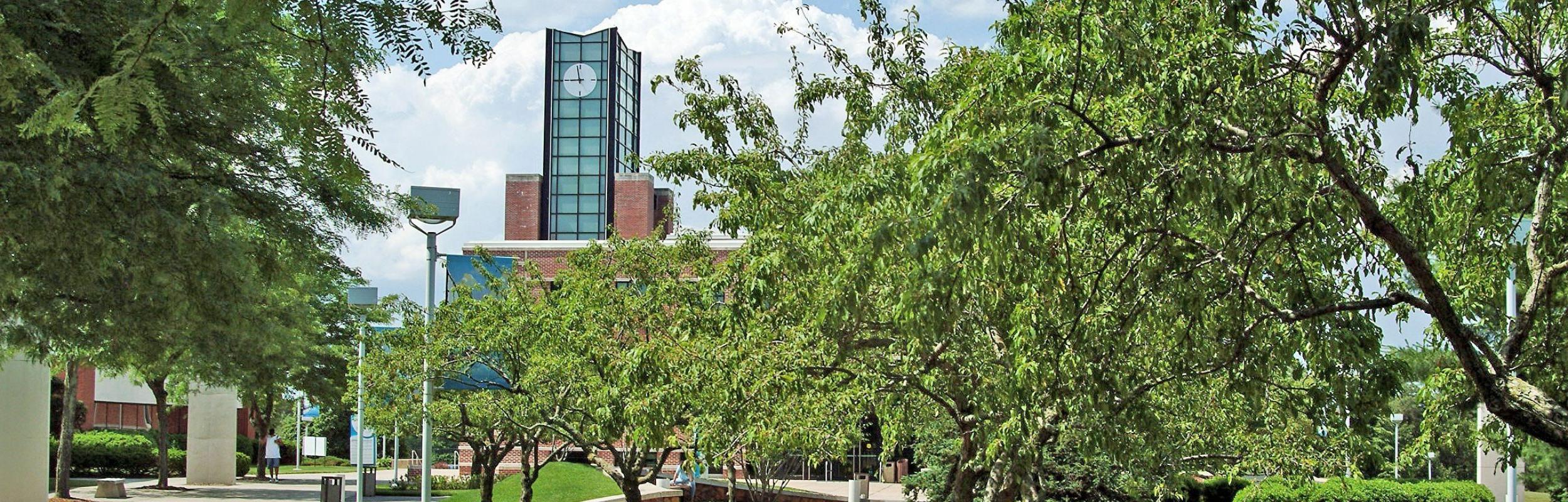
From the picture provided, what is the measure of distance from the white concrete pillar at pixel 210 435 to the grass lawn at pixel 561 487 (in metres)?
11.8

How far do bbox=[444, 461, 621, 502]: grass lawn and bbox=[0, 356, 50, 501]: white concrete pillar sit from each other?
7635 mm

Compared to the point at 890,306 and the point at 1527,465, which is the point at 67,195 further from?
the point at 1527,465

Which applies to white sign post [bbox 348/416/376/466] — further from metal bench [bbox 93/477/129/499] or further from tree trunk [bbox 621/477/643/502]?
tree trunk [bbox 621/477/643/502]

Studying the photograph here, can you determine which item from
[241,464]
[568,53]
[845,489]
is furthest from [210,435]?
[568,53]

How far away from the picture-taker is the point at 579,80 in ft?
266

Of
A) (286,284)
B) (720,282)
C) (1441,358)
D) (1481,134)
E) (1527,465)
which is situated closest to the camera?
(1481,134)

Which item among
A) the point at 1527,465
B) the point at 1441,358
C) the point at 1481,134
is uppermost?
the point at 1481,134

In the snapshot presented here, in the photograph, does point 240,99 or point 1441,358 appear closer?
point 1441,358

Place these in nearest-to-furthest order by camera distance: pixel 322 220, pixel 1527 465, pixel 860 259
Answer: pixel 860 259 < pixel 322 220 < pixel 1527 465

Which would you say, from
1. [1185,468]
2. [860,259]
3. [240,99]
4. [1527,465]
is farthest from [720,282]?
[1527,465]

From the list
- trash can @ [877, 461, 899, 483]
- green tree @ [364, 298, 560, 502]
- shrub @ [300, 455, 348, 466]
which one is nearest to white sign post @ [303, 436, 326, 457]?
green tree @ [364, 298, 560, 502]

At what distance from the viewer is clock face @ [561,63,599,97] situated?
80938mm

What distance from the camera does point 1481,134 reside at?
10336mm

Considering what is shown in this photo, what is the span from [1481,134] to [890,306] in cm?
436
